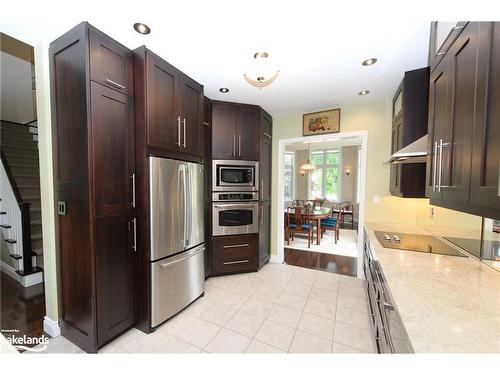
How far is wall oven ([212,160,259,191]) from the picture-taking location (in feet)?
9.52

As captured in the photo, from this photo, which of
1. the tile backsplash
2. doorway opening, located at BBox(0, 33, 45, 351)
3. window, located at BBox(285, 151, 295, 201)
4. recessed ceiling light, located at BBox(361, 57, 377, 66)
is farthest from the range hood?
window, located at BBox(285, 151, 295, 201)

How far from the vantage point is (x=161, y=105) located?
1.85 meters

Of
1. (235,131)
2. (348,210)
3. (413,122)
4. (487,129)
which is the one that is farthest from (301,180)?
(487,129)

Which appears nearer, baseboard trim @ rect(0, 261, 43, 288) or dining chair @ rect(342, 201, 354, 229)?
baseboard trim @ rect(0, 261, 43, 288)

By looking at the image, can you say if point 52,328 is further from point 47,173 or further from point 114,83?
point 114,83

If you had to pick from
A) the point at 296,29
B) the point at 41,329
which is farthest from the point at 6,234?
the point at 296,29

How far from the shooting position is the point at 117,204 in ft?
5.40

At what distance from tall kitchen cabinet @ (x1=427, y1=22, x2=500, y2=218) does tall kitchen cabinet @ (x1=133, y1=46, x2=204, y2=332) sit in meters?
2.00

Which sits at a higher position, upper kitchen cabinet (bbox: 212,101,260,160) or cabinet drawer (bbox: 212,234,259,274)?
upper kitchen cabinet (bbox: 212,101,260,160)

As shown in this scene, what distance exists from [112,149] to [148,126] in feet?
1.11

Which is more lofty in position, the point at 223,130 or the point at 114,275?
the point at 223,130

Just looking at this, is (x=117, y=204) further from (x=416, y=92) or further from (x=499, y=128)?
(x=416, y=92)

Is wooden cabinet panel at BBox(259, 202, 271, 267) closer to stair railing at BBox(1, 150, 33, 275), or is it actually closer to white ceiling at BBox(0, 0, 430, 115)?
white ceiling at BBox(0, 0, 430, 115)

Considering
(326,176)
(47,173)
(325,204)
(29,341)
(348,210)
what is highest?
(326,176)
